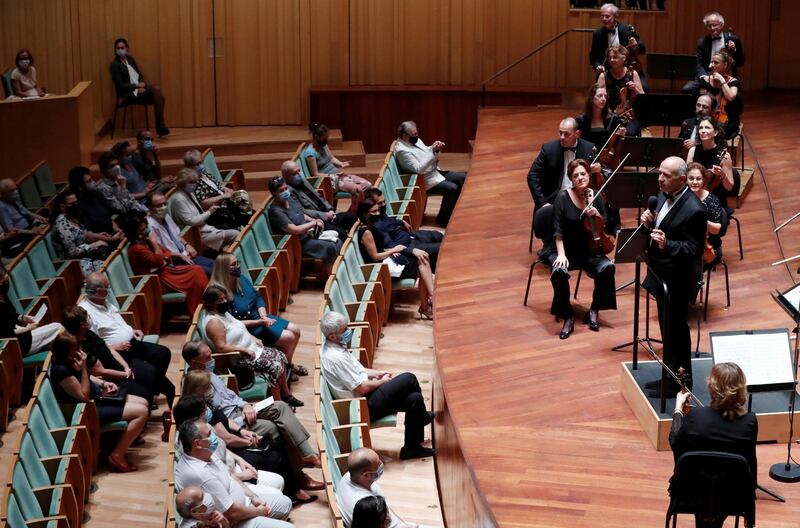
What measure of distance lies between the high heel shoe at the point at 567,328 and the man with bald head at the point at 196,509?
1.91 metres

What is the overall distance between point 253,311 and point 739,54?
13.7 ft

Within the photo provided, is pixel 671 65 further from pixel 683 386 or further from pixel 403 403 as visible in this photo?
pixel 683 386

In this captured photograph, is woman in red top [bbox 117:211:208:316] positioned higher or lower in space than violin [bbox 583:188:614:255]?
lower

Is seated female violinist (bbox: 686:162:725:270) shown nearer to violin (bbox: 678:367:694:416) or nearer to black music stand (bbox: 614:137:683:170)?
black music stand (bbox: 614:137:683:170)

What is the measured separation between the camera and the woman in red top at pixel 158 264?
657 cm

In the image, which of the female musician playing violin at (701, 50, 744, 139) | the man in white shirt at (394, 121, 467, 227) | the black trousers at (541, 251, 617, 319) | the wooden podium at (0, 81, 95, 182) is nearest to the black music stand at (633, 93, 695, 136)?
the female musician playing violin at (701, 50, 744, 139)

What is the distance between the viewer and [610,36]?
817cm

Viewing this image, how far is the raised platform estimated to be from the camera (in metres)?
4.39

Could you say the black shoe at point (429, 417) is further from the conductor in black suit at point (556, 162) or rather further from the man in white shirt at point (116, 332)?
the man in white shirt at point (116, 332)

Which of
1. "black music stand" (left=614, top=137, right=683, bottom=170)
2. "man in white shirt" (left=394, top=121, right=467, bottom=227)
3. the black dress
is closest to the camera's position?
the black dress

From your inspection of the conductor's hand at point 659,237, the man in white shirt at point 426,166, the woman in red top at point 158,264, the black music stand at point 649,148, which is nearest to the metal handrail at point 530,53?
the man in white shirt at point 426,166

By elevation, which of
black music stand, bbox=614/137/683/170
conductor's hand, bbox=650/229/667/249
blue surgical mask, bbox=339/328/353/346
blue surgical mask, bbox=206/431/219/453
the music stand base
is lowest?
blue surgical mask, bbox=206/431/219/453

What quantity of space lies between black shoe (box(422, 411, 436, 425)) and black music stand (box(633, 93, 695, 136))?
8.71ft

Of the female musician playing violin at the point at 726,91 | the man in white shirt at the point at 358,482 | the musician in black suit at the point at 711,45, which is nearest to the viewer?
the man in white shirt at the point at 358,482
